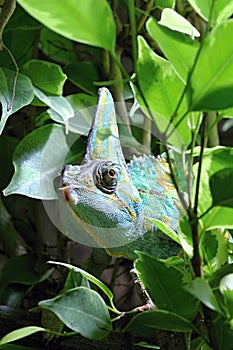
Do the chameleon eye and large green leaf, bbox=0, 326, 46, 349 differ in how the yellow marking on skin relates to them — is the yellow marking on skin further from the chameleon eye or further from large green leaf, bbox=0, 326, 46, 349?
large green leaf, bbox=0, 326, 46, 349

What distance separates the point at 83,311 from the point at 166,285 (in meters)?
0.09

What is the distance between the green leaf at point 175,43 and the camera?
510mm

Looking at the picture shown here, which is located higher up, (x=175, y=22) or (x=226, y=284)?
(x=175, y=22)

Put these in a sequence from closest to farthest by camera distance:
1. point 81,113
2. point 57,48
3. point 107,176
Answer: point 107,176 → point 81,113 → point 57,48

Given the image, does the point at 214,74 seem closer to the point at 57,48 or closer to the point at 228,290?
the point at 228,290

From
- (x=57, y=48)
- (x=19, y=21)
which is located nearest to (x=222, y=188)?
(x=19, y=21)

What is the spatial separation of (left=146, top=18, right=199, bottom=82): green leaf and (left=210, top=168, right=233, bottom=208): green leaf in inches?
4.0

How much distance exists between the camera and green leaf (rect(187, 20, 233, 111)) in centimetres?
48

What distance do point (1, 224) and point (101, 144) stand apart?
402 millimetres

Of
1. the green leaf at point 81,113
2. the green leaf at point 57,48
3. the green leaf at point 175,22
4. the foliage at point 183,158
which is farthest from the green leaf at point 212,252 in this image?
the green leaf at point 57,48

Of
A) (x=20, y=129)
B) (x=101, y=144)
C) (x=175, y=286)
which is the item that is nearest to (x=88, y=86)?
(x=20, y=129)

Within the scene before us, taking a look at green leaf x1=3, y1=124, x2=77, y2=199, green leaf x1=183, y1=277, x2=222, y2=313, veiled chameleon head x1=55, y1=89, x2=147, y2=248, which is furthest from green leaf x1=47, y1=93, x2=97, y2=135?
green leaf x1=183, y1=277, x2=222, y2=313

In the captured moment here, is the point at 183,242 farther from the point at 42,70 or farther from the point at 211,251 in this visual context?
the point at 42,70

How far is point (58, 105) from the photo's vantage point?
0.88 meters
